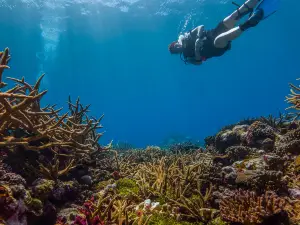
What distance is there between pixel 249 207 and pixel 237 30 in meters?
7.70

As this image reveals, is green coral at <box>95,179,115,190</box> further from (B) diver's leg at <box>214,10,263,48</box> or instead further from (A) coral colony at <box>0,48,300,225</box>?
(B) diver's leg at <box>214,10,263,48</box>

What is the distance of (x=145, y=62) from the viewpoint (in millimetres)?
89875

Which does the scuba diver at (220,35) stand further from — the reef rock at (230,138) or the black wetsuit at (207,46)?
the reef rock at (230,138)

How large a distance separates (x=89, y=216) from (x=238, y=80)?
444ft

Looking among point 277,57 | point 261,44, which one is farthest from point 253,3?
point 277,57

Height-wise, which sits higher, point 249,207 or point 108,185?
point 108,185

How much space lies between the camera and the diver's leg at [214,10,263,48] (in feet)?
29.7

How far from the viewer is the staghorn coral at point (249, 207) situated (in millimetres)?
3188

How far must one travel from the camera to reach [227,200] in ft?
12.0

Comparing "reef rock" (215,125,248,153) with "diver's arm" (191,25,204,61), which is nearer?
"reef rock" (215,125,248,153)

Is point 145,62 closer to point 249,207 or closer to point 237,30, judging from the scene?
point 237,30

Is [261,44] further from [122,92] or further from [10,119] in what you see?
[10,119]

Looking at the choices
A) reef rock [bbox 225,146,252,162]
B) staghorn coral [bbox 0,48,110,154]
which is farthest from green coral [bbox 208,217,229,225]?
reef rock [bbox 225,146,252,162]

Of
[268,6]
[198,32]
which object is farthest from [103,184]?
[268,6]
